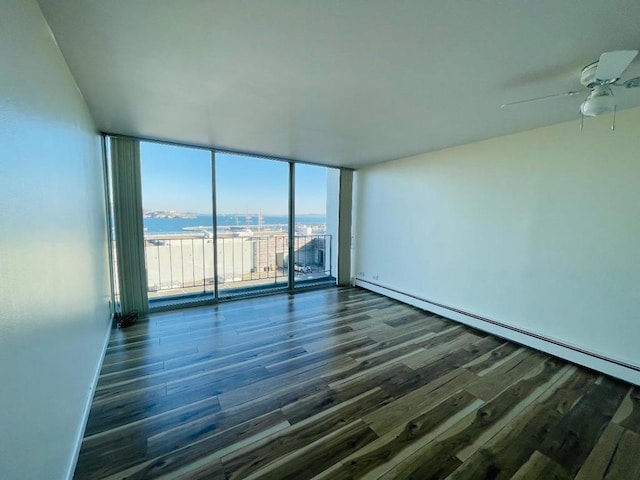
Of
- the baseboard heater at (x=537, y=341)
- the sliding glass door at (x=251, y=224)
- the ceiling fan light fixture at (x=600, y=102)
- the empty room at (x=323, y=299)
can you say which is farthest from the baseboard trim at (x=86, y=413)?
the baseboard heater at (x=537, y=341)

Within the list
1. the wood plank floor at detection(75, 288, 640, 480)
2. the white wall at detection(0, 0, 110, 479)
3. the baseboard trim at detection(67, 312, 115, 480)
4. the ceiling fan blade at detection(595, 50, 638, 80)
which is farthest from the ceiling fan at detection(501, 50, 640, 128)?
the baseboard trim at detection(67, 312, 115, 480)

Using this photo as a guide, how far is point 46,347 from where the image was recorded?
118 centimetres

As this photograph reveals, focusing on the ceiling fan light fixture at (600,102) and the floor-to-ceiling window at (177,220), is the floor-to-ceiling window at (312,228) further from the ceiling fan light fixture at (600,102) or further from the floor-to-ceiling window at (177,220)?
the ceiling fan light fixture at (600,102)

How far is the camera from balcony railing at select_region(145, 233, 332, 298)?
4180mm

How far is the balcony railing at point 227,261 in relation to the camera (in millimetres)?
4180

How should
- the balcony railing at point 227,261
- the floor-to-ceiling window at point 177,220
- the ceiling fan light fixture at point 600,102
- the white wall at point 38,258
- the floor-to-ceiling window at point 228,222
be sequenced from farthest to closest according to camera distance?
1. the balcony railing at point 227,261
2. the floor-to-ceiling window at point 228,222
3. the floor-to-ceiling window at point 177,220
4. the ceiling fan light fixture at point 600,102
5. the white wall at point 38,258

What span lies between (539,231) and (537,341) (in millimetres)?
1216

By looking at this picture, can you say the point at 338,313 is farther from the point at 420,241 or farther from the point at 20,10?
the point at 20,10

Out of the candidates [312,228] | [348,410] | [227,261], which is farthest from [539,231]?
[227,261]

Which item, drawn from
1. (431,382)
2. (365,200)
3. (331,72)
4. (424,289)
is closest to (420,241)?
(424,289)

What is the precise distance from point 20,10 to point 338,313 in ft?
12.3

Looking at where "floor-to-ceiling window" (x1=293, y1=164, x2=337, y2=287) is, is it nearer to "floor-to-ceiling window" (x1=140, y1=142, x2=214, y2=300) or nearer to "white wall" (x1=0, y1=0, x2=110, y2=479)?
"floor-to-ceiling window" (x1=140, y1=142, x2=214, y2=300)

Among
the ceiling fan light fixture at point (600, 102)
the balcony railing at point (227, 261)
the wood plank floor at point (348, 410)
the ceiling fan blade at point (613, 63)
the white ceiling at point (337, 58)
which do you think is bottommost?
the wood plank floor at point (348, 410)

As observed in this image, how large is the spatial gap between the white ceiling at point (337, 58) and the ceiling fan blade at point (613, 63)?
0.12 meters
